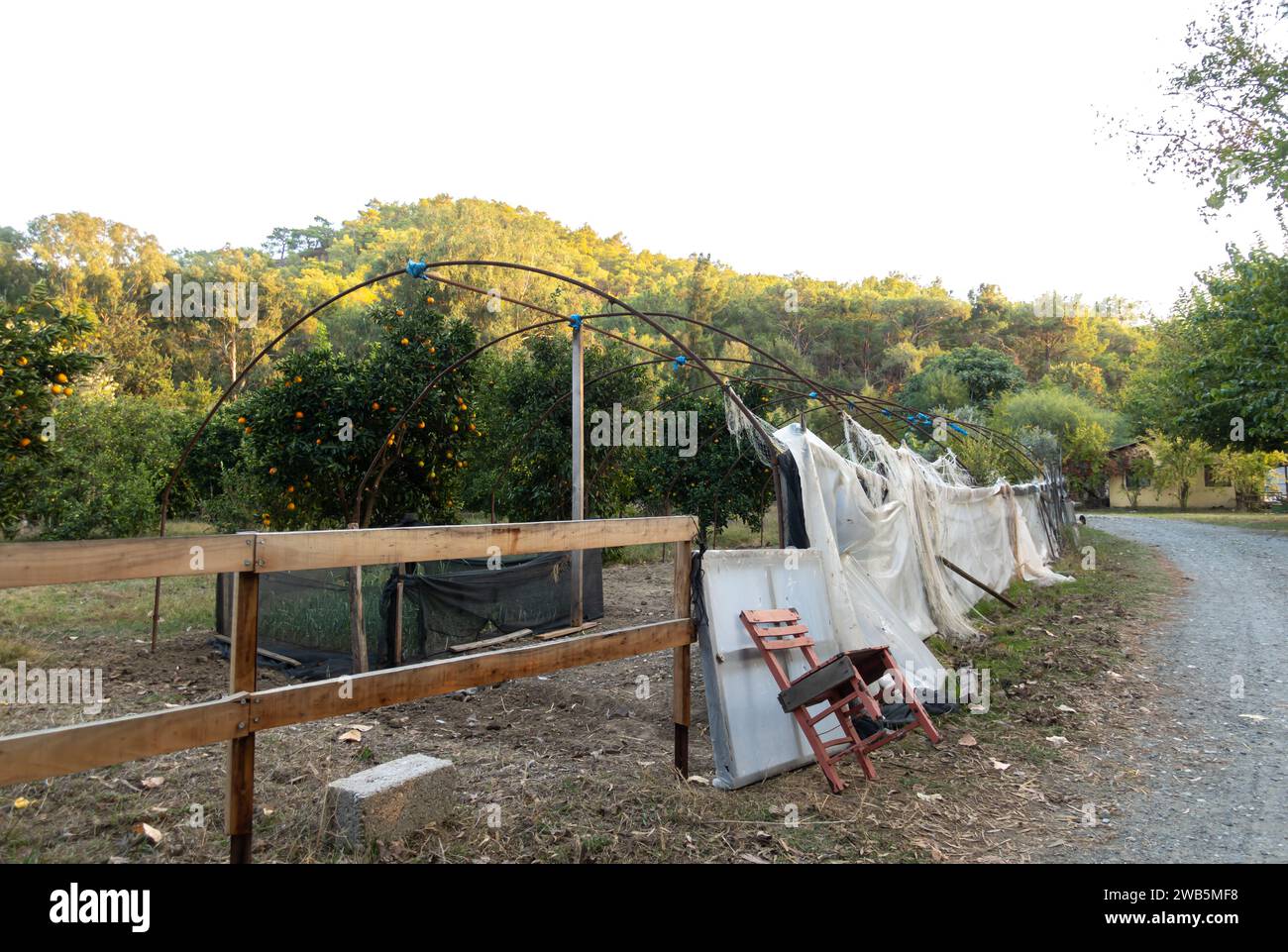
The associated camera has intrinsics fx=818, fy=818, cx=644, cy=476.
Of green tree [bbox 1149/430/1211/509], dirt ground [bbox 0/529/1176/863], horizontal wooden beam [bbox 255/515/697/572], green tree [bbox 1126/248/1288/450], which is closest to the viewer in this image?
horizontal wooden beam [bbox 255/515/697/572]

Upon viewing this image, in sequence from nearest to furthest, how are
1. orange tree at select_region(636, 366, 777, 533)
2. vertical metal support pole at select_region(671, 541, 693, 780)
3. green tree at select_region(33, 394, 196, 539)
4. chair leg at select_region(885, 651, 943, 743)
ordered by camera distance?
vertical metal support pole at select_region(671, 541, 693, 780) → chair leg at select_region(885, 651, 943, 743) → green tree at select_region(33, 394, 196, 539) → orange tree at select_region(636, 366, 777, 533)

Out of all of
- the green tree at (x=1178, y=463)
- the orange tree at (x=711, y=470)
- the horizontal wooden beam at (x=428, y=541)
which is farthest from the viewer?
the green tree at (x=1178, y=463)

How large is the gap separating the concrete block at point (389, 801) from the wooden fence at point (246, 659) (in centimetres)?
56

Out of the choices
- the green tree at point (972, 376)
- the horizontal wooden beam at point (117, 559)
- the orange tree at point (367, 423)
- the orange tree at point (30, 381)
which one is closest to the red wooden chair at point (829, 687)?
the horizontal wooden beam at point (117, 559)

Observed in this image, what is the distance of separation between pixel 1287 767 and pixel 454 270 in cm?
3132

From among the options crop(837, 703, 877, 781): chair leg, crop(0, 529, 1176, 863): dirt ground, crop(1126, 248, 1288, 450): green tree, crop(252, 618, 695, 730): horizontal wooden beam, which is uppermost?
crop(1126, 248, 1288, 450): green tree

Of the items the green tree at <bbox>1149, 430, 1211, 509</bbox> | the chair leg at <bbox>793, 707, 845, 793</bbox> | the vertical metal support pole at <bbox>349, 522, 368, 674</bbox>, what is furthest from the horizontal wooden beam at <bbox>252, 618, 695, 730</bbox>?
the green tree at <bbox>1149, 430, 1211, 509</bbox>

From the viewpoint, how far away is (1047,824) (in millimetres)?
3967

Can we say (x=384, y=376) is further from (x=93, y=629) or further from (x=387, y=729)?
(x=387, y=729)

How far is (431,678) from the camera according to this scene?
317 centimetres

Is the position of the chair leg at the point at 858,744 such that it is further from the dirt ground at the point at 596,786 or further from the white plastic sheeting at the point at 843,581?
the white plastic sheeting at the point at 843,581

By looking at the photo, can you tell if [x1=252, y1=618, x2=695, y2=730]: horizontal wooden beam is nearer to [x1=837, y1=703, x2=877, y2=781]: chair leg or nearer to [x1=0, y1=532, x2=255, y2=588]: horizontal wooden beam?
[x1=0, y1=532, x2=255, y2=588]: horizontal wooden beam

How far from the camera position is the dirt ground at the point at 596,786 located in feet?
11.7

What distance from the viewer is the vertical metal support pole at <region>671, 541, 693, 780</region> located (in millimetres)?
4410
